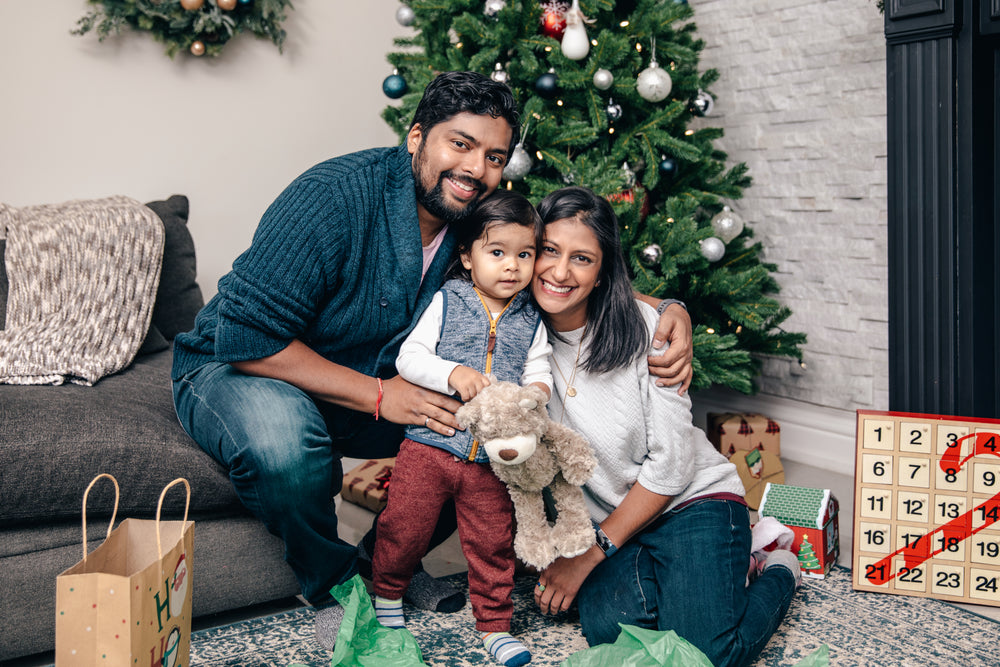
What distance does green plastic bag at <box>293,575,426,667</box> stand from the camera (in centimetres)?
126

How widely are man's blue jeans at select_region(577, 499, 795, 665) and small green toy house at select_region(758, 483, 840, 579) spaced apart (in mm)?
240

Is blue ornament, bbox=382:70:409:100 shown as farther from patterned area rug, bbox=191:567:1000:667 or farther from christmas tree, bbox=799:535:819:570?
christmas tree, bbox=799:535:819:570

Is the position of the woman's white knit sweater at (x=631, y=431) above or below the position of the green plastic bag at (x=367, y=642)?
above

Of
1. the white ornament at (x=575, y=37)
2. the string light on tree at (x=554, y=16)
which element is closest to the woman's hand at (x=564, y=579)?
the white ornament at (x=575, y=37)

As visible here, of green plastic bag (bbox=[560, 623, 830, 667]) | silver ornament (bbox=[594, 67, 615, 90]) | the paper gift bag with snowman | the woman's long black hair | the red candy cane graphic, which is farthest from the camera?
silver ornament (bbox=[594, 67, 615, 90])

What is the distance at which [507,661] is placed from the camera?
1.37 m

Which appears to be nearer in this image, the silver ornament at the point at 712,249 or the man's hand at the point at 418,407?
the man's hand at the point at 418,407

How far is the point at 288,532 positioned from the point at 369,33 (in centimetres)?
237

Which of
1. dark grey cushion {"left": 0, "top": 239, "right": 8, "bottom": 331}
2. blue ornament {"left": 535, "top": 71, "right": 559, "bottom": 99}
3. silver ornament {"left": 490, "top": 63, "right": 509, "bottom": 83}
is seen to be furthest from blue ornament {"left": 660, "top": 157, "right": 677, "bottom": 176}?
dark grey cushion {"left": 0, "top": 239, "right": 8, "bottom": 331}

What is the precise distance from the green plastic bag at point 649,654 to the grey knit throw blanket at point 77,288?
1.27 m

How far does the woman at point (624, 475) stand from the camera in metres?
1.44

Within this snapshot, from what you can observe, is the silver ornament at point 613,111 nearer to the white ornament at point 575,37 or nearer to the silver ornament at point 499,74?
the white ornament at point 575,37

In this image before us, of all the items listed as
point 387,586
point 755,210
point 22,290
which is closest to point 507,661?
point 387,586

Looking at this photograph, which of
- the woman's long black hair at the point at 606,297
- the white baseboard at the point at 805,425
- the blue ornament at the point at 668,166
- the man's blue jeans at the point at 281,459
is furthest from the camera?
the white baseboard at the point at 805,425
